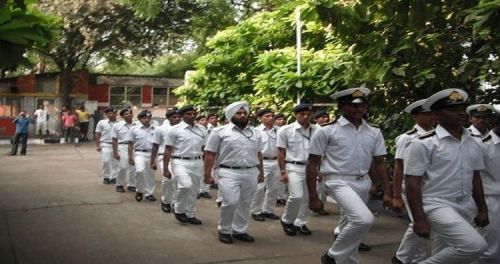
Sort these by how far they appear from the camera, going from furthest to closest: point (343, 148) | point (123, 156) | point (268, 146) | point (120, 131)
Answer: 1. point (120, 131)
2. point (123, 156)
3. point (268, 146)
4. point (343, 148)

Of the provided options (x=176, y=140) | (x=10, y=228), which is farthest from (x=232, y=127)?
(x=10, y=228)

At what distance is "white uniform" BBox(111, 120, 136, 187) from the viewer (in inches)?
439

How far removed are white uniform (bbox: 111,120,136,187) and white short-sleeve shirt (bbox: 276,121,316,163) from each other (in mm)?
4382

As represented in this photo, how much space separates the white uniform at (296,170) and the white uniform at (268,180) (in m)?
0.84

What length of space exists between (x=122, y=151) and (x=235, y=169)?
525 cm

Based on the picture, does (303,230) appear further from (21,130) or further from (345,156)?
(21,130)

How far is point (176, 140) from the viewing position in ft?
26.8

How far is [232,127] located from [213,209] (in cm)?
281

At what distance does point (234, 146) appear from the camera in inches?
267

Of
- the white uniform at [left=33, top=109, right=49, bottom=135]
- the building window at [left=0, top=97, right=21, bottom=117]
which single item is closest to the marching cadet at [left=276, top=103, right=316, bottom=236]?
the white uniform at [left=33, top=109, right=49, bottom=135]

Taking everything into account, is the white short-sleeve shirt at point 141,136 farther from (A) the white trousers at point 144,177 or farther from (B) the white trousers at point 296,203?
(B) the white trousers at point 296,203

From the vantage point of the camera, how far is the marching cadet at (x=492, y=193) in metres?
5.09

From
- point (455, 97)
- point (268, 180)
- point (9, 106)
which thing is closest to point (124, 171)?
point (268, 180)

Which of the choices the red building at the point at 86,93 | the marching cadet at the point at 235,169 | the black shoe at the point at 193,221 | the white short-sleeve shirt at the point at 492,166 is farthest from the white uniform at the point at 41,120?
the white short-sleeve shirt at the point at 492,166
